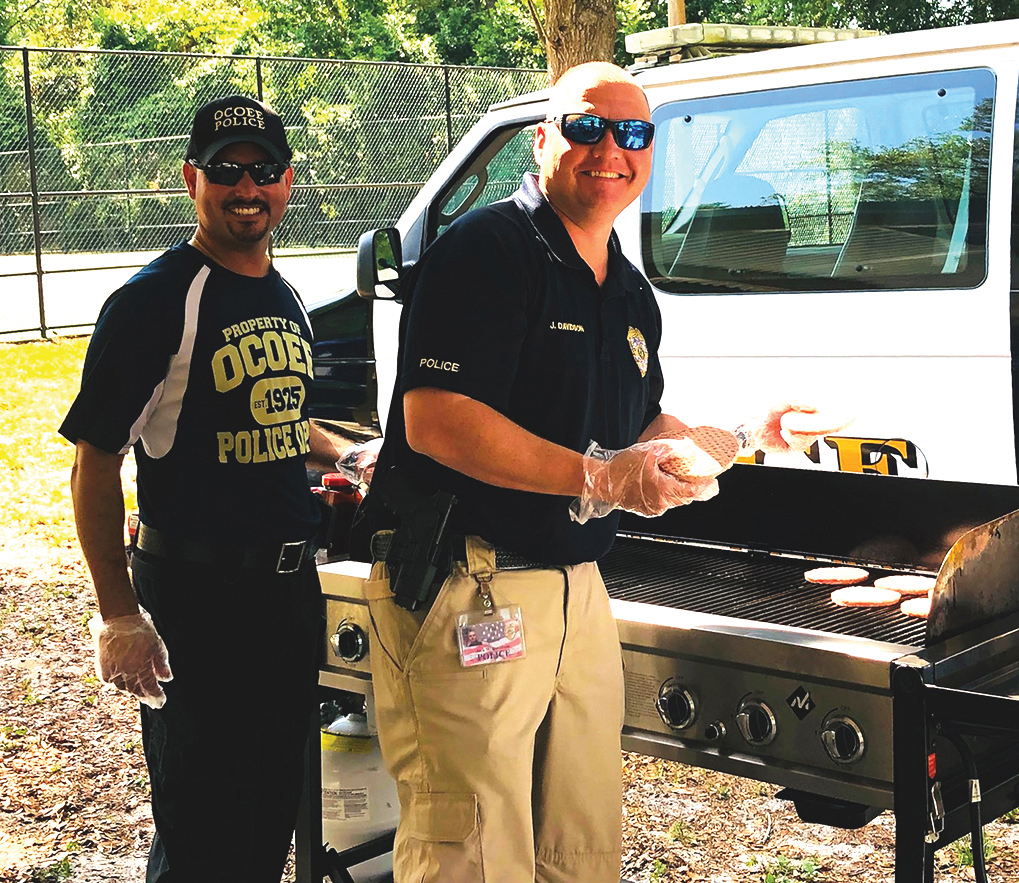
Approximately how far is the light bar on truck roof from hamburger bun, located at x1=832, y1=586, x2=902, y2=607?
129 inches

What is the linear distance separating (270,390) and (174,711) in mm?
700

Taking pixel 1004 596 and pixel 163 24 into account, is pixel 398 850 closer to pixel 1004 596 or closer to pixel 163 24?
pixel 1004 596

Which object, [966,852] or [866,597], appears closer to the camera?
[866,597]

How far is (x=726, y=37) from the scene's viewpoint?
19.1 feet

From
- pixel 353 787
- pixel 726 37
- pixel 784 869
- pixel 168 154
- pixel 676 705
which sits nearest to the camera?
pixel 676 705

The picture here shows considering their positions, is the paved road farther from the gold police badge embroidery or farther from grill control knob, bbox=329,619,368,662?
the gold police badge embroidery

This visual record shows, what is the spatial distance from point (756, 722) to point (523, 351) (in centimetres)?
79

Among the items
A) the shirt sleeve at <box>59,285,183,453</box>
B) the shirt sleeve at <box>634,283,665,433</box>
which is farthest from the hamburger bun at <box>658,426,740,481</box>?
the shirt sleeve at <box>59,285,183,453</box>

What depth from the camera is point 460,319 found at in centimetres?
226

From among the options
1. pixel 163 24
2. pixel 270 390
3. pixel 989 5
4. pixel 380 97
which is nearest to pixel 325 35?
pixel 163 24

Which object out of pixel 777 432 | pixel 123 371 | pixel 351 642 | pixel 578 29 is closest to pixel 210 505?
pixel 123 371

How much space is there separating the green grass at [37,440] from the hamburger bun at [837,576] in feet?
19.9

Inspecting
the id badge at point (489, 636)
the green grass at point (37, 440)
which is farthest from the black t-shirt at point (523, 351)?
the green grass at point (37, 440)

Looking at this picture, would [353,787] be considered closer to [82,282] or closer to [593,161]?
[593,161]
